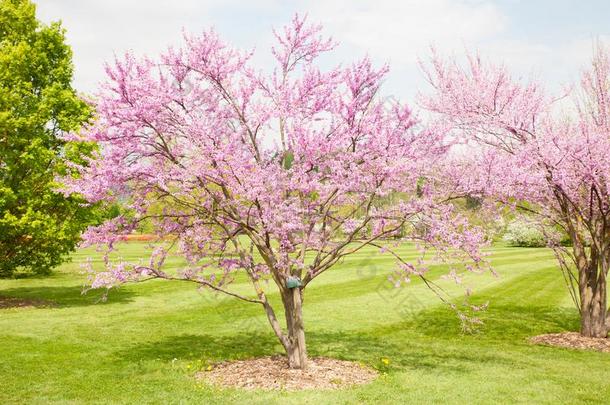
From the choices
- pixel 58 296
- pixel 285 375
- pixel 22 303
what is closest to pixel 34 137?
pixel 22 303

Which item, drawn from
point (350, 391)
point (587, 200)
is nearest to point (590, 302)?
point (587, 200)

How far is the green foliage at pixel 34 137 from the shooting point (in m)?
17.7

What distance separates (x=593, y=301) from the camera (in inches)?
557

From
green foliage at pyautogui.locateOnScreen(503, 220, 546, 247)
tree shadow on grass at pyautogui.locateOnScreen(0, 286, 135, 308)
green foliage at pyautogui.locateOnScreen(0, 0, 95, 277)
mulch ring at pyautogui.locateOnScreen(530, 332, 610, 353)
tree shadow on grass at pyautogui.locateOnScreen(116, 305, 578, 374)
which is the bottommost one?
mulch ring at pyautogui.locateOnScreen(530, 332, 610, 353)

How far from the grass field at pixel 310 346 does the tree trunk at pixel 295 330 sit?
1255 mm

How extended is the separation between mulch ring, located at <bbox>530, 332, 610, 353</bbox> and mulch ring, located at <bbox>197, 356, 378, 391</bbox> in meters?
6.07

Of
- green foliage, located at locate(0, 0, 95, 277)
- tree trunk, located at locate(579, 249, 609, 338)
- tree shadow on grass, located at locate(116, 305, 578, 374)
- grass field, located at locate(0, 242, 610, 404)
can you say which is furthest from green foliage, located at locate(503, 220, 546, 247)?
Answer: green foliage, located at locate(0, 0, 95, 277)

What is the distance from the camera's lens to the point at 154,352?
1252 centimetres

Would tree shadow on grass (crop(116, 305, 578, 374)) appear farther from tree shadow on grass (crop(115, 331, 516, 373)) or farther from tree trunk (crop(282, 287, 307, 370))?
tree trunk (crop(282, 287, 307, 370))

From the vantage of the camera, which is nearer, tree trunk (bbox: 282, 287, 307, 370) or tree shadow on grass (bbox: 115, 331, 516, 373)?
tree trunk (bbox: 282, 287, 307, 370)

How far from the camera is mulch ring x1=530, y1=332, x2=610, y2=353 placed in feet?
44.1

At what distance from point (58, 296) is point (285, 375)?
49.6 feet

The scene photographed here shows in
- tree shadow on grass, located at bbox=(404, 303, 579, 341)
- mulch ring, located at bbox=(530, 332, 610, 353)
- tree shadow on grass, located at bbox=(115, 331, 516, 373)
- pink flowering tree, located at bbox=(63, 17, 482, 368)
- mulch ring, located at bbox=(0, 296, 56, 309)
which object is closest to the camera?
pink flowering tree, located at bbox=(63, 17, 482, 368)

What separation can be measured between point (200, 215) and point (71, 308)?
415 inches
